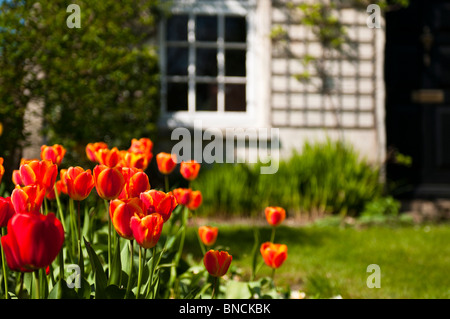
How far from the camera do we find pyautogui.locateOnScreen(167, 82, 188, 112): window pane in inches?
210

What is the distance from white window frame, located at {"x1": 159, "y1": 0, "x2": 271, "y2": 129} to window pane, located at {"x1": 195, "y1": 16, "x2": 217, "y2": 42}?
7 centimetres

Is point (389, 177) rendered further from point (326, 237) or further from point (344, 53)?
point (326, 237)

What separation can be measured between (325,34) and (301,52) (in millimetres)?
332

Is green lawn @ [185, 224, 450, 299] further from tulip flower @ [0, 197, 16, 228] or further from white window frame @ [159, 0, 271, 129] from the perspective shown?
white window frame @ [159, 0, 271, 129]

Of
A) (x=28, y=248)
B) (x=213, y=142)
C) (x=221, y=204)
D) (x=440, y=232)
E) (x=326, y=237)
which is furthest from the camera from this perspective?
(x=213, y=142)

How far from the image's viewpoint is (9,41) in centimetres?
367

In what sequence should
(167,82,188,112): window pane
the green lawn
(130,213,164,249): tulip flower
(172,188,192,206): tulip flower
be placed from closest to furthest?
1. (130,213,164,249): tulip flower
2. (172,188,192,206): tulip flower
3. the green lawn
4. (167,82,188,112): window pane

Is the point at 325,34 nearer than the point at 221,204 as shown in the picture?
No

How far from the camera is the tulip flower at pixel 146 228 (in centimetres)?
82

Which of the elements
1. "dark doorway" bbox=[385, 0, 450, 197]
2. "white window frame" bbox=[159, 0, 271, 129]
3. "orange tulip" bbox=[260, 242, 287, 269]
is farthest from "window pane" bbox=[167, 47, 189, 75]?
"orange tulip" bbox=[260, 242, 287, 269]

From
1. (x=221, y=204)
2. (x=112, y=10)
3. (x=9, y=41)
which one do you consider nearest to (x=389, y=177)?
(x=221, y=204)

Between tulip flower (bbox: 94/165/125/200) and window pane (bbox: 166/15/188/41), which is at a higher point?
window pane (bbox: 166/15/188/41)

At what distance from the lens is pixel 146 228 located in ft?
2.70

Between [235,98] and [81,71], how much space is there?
185cm
